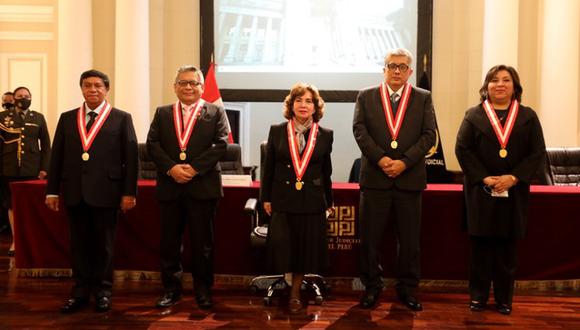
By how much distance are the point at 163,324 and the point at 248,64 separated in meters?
4.75

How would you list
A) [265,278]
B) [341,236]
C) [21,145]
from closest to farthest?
1. [265,278]
2. [341,236]
3. [21,145]

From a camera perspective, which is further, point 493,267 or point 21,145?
point 21,145

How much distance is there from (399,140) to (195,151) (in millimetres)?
1242

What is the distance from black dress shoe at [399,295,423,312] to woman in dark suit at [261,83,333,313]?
22.8 inches

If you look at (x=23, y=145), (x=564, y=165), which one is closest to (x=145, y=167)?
(x=23, y=145)

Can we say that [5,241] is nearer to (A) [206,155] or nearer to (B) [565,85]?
(A) [206,155]

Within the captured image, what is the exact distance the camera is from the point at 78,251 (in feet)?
11.8

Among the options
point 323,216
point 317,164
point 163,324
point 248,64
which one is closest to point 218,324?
point 163,324

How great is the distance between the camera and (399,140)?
11.7 ft

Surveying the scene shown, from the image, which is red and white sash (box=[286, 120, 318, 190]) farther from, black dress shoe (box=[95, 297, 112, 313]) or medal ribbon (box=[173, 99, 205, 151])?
black dress shoe (box=[95, 297, 112, 313])

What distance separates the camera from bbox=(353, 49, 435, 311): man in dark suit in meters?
3.56

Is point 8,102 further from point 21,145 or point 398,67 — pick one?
point 398,67

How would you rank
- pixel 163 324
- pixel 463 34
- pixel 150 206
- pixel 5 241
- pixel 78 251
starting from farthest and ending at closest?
pixel 463 34, pixel 5 241, pixel 150 206, pixel 78 251, pixel 163 324

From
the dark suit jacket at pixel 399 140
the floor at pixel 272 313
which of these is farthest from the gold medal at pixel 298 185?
the floor at pixel 272 313
